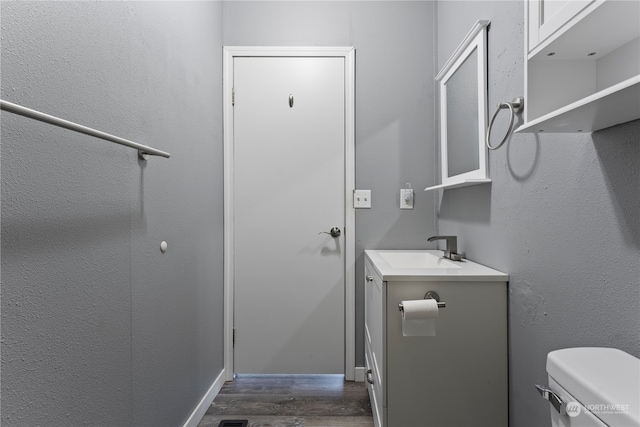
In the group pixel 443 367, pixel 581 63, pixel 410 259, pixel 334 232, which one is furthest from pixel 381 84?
pixel 443 367

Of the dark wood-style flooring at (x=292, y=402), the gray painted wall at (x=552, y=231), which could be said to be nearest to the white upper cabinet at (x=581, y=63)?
the gray painted wall at (x=552, y=231)

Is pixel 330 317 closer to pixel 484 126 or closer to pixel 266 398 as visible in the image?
pixel 266 398

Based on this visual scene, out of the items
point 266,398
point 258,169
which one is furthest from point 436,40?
point 266,398

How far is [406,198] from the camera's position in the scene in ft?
7.16

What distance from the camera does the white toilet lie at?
548 millimetres

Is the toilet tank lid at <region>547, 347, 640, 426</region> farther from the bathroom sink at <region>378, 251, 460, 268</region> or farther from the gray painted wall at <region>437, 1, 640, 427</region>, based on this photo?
the bathroom sink at <region>378, 251, 460, 268</region>

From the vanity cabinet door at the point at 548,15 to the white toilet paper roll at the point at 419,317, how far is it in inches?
32.3

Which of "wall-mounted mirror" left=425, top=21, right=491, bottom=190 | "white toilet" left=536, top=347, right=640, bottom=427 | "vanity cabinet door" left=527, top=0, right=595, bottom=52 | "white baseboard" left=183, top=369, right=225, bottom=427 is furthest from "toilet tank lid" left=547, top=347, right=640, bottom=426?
"white baseboard" left=183, top=369, right=225, bottom=427

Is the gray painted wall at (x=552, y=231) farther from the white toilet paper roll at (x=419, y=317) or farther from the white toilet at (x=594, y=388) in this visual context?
the white toilet paper roll at (x=419, y=317)

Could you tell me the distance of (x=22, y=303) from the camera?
0.73 metres

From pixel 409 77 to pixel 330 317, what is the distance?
1685 millimetres

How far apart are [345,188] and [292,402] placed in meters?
1.34

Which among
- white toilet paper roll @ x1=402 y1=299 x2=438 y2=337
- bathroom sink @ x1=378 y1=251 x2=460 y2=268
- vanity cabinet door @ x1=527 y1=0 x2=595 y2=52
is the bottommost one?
white toilet paper roll @ x1=402 y1=299 x2=438 y2=337

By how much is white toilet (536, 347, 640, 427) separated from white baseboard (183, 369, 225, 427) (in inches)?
62.0
